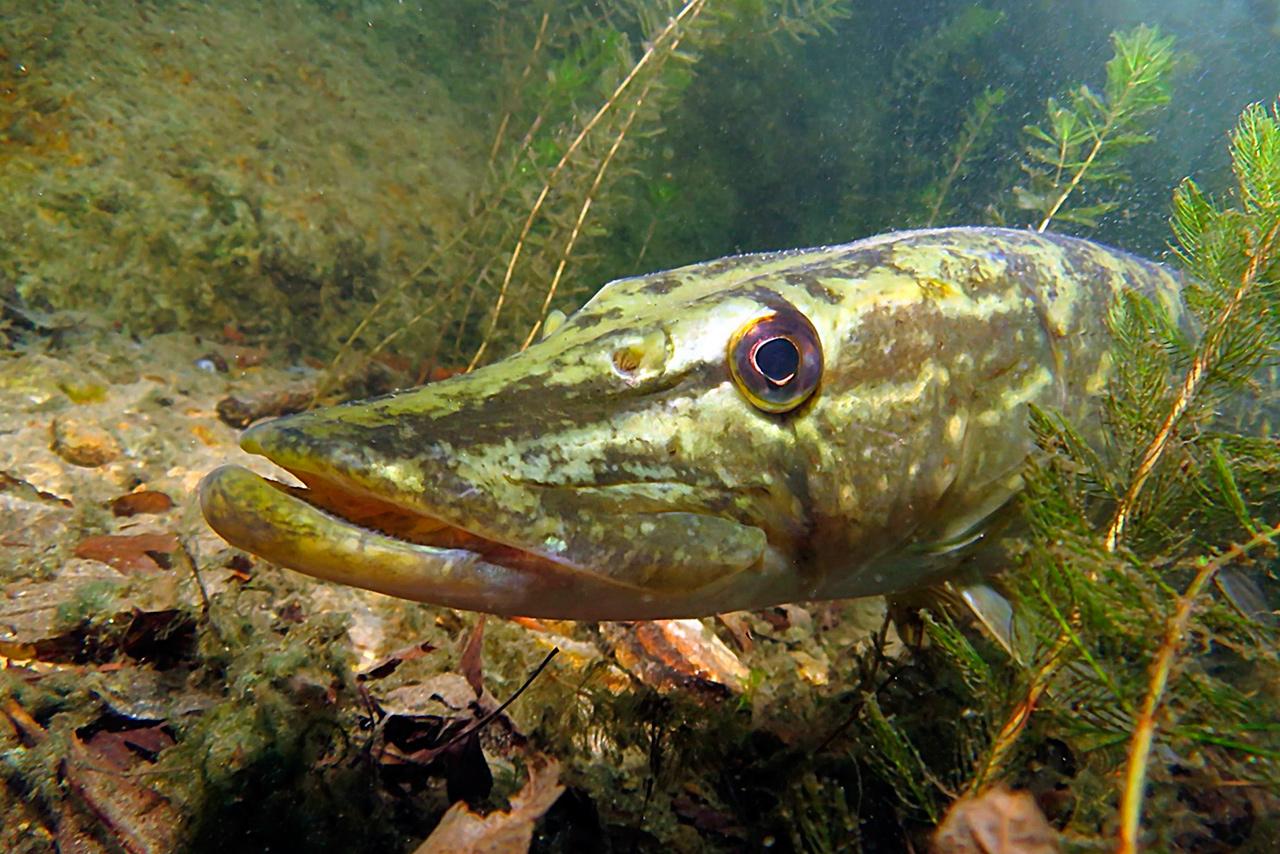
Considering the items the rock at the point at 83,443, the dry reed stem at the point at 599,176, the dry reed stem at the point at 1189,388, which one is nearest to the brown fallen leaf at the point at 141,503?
the rock at the point at 83,443

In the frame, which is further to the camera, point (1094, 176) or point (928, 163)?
point (928, 163)

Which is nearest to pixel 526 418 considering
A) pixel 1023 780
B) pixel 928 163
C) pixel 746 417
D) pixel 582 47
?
pixel 746 417

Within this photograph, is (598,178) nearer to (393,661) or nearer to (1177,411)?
(393,661)

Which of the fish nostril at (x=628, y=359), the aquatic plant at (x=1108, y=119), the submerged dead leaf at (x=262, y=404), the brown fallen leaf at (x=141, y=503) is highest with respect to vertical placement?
the aquatic plant at (x=1108, y=119)

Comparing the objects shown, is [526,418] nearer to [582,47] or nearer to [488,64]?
[582,47]

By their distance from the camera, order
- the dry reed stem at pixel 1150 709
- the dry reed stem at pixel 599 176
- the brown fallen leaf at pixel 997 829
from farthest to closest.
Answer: the dry reed stem at pixel 599 176, the brown fallen leaf at pixel 997 829, the dry reed stem at pixel 1150 709

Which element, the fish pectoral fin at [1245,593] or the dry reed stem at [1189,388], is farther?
the fish pectoral fin at [1245,593]

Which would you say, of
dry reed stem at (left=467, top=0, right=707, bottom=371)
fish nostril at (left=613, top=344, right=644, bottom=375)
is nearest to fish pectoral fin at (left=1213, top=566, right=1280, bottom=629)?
fish nostril at (left=613, top=344, right=644, bottom=375)

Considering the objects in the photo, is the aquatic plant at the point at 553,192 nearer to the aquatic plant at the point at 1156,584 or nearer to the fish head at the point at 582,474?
the fish head at the point at 582,474
